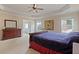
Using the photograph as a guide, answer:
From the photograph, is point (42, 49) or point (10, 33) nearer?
point (42, 49)

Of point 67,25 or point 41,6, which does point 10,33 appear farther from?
point 67,25

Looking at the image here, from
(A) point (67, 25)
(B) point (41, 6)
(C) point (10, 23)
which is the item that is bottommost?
(A) point (67, 25)

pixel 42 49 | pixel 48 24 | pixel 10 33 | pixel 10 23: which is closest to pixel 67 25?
pixel 48 24

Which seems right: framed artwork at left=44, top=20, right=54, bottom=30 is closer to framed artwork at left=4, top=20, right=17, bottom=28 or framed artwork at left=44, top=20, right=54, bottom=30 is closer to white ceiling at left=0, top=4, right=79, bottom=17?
white ceiling at left=0, top=4, right=79, bottom=17

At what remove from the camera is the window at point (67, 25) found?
726 cm

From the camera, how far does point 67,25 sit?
303 inches

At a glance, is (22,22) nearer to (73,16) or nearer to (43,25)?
(43,25)

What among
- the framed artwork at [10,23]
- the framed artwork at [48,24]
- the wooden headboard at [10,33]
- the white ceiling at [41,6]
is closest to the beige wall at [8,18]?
the framed artwork at [10,23]

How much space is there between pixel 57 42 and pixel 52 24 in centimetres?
522

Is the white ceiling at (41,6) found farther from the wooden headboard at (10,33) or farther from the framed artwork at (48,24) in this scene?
the wooden headboard at (10,33)

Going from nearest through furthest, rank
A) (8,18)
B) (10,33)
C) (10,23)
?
(10,33), (8,18), (10,23)

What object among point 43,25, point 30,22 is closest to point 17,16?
point 30,22

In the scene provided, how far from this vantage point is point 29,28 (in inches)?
327

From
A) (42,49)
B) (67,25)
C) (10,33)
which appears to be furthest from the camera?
(10,33)
